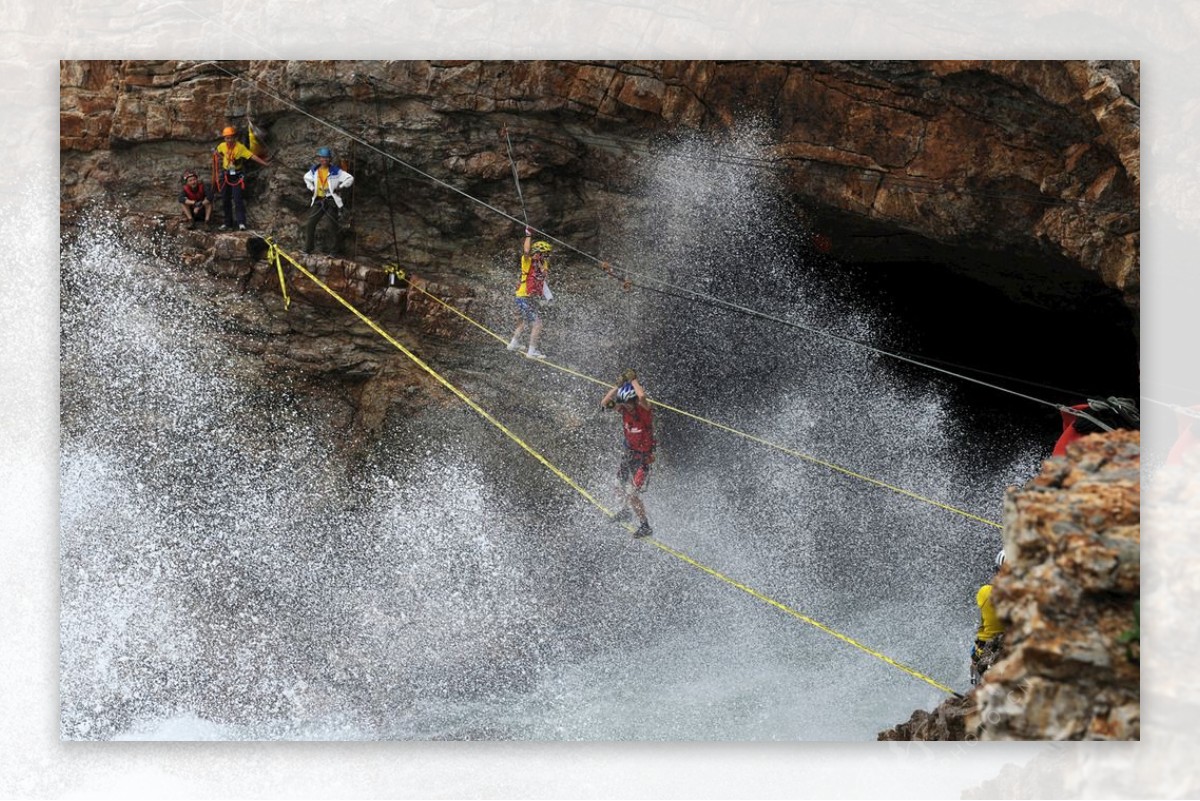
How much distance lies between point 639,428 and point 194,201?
7.89 feet

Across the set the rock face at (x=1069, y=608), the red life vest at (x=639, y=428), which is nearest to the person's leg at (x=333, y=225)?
the red life vest at (x=639, y=428)

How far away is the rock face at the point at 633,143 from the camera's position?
21.8 feet

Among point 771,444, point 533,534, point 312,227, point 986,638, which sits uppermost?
point 312,227

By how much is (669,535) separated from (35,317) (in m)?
3.16

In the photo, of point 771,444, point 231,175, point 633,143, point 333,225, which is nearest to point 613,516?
point 771,444

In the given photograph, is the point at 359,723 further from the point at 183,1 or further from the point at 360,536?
the point at 183,1

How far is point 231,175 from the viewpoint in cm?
693

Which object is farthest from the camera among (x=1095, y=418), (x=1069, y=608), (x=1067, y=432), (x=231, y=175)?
(x=231, y=175)

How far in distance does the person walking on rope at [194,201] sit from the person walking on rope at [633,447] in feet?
6.98

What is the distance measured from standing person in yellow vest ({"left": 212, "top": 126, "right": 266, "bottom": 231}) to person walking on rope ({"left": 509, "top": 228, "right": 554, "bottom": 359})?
1.40 m

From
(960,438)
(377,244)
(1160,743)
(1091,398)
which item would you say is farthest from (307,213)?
(1160,743)

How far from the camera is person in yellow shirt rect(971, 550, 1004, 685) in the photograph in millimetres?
6625

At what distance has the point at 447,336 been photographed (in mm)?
7027

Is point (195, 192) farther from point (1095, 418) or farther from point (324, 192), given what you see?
point (1095, 418)
